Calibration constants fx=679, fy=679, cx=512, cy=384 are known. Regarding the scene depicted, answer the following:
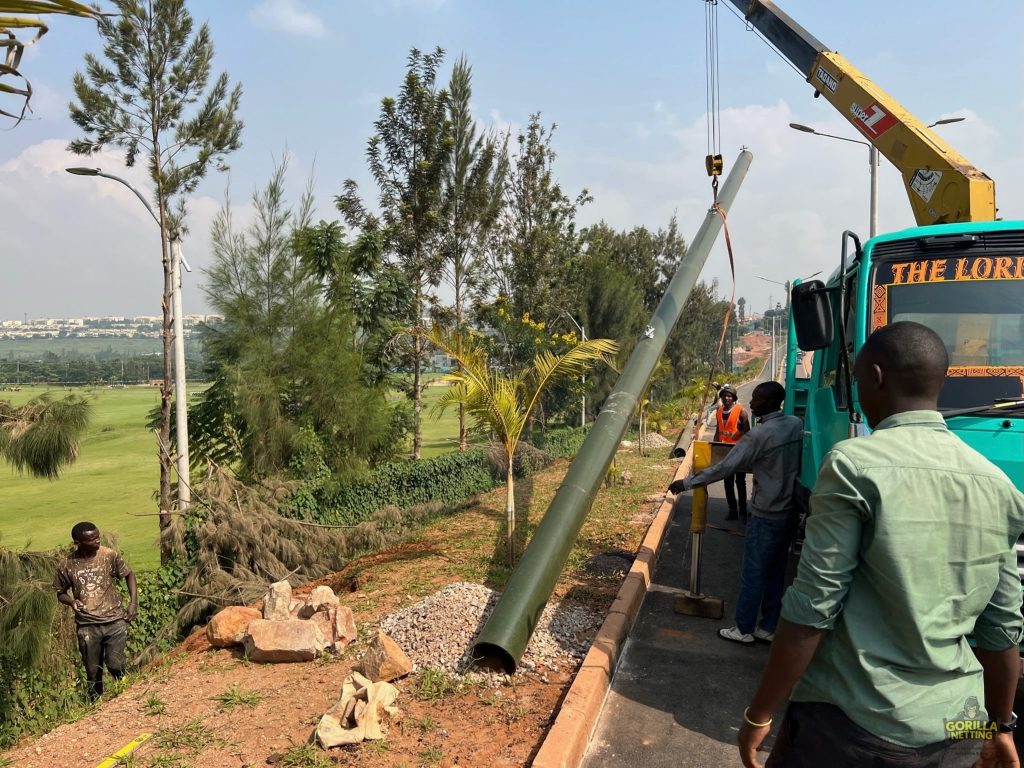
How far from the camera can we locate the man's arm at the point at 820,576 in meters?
1.74

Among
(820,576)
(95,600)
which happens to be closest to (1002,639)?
(820,576)

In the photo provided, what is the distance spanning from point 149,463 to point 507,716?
1476 inches

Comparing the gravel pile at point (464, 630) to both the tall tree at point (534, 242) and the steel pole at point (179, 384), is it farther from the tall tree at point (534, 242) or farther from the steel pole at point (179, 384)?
the tall tree at point (534, 242)

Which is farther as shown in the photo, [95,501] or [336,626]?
[95,501]

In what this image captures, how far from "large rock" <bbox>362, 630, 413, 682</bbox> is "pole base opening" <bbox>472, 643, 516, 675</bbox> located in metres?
0.53

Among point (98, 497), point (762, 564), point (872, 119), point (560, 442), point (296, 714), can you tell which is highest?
point (872, 119)

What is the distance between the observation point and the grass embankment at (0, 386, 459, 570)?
15.3 metres

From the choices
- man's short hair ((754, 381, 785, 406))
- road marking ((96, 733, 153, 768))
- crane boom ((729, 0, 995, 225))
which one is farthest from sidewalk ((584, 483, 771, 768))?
crane boom ((729, 0, 995, 225))

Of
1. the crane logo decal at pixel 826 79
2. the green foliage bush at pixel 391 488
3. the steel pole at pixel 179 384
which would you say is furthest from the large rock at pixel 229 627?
the crane logo decal at pixel 826 79

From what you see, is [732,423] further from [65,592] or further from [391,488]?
[391,488]

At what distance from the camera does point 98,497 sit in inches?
1049

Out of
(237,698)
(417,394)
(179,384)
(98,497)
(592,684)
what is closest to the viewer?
(592,684)

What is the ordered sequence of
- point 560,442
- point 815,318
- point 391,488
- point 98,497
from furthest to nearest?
1. point 98,497
2. point 560,442
3. point 391,488
4. point 815,318

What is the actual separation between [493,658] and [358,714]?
3.02 feet
